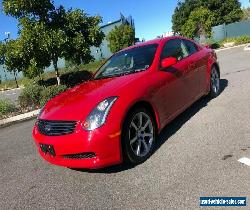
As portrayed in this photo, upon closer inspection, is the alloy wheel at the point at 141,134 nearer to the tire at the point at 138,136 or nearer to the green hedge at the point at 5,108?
the tire at the point at 138,136

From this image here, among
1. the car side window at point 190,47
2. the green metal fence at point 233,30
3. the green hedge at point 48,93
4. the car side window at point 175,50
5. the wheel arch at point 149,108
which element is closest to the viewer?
the wheel arch at point 149,108

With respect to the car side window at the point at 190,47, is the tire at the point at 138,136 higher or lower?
lower

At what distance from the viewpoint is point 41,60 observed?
51.1 feet

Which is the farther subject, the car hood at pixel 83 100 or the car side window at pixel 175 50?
the car side window at pixel 175 50

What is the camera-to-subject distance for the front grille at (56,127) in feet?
14.2

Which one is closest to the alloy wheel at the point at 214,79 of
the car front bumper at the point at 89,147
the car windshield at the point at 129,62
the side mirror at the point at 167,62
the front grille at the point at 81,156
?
the car windshield at the point at 129,62

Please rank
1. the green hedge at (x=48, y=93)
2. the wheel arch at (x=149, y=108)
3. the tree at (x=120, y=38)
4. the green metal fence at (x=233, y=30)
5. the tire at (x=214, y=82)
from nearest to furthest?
the wheel arch at (x=149, y=108) → the tire at (x=214, y=82) → the green hedge at (x=48, y=93) → the tree at (x=120, y=38) → the green metal fence at (x=233, y=30)

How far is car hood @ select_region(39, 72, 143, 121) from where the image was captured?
4.43 meters

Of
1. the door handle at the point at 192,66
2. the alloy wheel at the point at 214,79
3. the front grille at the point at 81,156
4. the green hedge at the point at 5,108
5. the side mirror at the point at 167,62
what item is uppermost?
the side mirror at the point at 167,62

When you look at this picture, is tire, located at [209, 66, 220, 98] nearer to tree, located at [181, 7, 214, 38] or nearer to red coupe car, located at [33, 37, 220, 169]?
red coupe car, located at [33, 37, 220, 169]

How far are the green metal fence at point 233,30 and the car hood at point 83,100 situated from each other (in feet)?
133

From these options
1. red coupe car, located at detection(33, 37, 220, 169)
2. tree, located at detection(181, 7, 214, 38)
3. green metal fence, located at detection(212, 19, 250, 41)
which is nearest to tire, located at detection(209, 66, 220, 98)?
red coupe car, located at detection(33, 37, 220, 169)

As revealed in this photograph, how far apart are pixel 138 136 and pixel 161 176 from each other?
70 cm

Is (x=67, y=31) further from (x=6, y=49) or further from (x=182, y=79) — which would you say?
(x=182, y=79)
